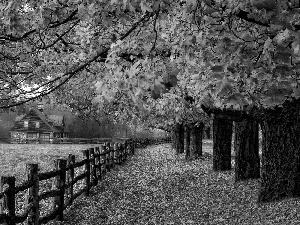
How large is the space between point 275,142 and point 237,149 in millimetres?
4238

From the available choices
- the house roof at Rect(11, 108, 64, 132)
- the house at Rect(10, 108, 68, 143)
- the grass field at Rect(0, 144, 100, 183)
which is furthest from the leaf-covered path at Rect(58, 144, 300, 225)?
the house roof at Rect(11, 108, 64, 132)

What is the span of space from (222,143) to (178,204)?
7.99 metres

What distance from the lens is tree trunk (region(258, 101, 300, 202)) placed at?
10.9 metres

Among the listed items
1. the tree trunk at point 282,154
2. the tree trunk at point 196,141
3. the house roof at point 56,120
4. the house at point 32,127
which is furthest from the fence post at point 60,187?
the house roof at point 56,120

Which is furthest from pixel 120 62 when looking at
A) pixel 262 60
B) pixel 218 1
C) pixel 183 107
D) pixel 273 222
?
pixel 183 107

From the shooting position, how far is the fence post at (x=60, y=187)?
10047 mm

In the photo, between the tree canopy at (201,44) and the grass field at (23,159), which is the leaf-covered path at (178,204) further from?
the tree canopy at (201,44)

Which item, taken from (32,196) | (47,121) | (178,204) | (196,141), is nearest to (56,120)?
(47,121)

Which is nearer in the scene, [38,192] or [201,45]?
[201,45]

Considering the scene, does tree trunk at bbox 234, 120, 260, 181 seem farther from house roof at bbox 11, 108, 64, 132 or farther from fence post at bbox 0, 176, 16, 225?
house roof at bbox 11, 108, 64, 132

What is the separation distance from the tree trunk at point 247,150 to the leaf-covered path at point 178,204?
2.15 feet

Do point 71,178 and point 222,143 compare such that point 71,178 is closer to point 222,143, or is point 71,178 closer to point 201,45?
point 201,45

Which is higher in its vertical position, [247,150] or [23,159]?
[247,150]

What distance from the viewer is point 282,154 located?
1099 cm
